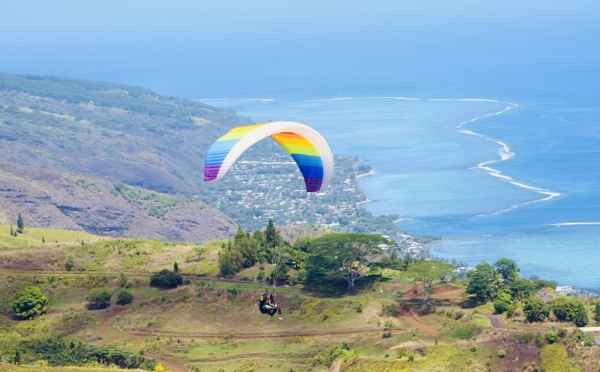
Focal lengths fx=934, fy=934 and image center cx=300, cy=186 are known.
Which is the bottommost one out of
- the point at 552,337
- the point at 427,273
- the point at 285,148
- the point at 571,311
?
the point at 552,337

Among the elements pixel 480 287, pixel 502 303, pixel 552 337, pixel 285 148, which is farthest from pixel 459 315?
pixel 285 148

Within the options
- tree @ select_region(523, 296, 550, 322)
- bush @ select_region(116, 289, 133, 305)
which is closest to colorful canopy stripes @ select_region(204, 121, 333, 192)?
tree @ select_region(523, 296, 550, 322)

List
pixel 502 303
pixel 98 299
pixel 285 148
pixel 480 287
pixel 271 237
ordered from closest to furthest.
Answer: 1. pixel 285 148
2. pixel 502 303
3. pixel 480 287
4. pixel 98 299
5. pixel 271 237

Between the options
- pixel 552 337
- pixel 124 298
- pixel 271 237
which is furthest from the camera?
pixel 271 237

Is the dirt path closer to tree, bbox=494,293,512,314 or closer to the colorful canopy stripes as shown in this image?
tree, bbox=494,293,512,314

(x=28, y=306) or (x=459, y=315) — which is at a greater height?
(x=459, y=315)

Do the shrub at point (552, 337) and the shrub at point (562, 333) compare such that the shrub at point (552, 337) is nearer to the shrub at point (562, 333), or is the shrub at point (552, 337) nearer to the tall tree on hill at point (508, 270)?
the shrub at point (562, 333)

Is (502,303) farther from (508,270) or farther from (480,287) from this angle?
(508,270)

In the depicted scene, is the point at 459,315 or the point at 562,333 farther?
the point at 459,315
